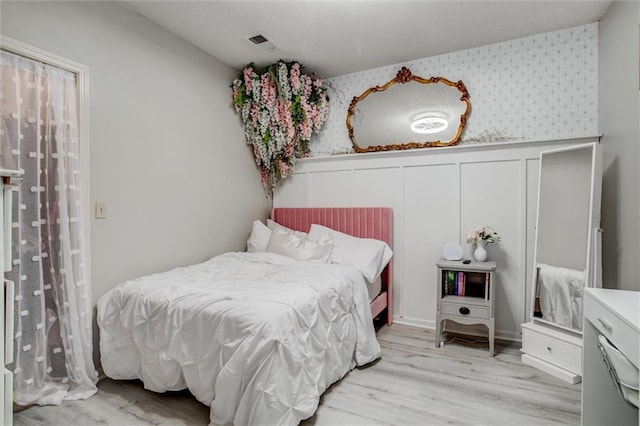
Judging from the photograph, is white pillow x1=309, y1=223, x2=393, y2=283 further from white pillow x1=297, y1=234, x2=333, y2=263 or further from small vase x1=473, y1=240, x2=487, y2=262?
small vase x1=473, y1=240, x2=487, y2=262

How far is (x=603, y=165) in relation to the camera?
104 inches

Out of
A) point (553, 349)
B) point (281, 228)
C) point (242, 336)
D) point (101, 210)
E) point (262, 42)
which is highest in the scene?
point (262, 42)

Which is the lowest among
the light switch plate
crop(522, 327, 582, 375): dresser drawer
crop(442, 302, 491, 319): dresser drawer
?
crop(522, 327, 582, 375): dresser drawer

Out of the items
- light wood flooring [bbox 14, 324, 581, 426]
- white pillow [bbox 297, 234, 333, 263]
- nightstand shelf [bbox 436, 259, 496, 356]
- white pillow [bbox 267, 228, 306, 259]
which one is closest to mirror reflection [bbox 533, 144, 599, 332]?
nightstand shelf [bbox 436, 259, 496, 356]

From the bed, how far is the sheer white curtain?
191 mm

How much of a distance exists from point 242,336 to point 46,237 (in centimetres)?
141

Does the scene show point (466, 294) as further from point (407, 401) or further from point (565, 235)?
point (407, 401)

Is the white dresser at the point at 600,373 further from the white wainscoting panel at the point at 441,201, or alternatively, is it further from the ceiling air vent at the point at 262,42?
the ceiling air vent at the point at 262,42

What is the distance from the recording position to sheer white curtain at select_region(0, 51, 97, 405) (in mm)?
1947

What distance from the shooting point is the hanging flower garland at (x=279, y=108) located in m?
3.54

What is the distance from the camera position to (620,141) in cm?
236

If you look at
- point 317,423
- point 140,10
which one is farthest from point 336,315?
point 140,10

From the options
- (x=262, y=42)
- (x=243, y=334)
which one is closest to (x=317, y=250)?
(x=243, y=334)

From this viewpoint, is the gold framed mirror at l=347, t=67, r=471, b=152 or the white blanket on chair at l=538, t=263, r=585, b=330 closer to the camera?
the white blanket on chair at l=538, t=263, r=585, b=330
